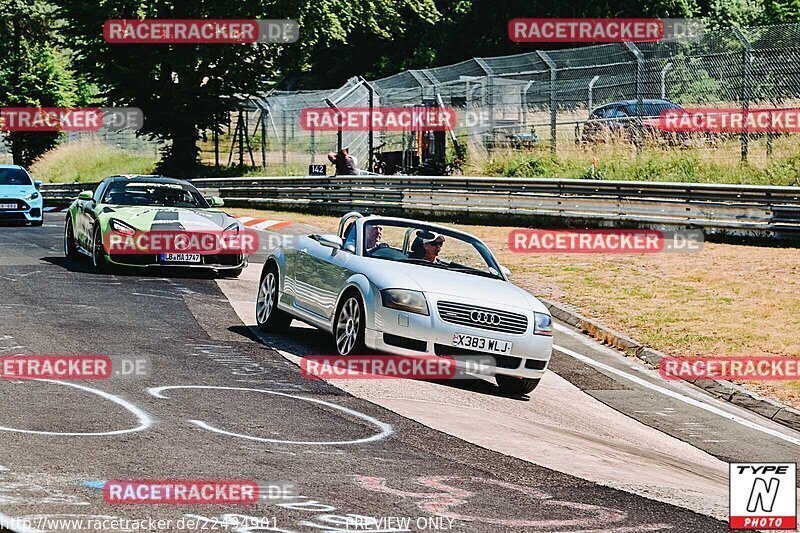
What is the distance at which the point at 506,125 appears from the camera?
3086 centimetres

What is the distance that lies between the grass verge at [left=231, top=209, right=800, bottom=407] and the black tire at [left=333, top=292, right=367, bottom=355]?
4261mm

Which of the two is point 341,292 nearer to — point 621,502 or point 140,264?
point 621,502

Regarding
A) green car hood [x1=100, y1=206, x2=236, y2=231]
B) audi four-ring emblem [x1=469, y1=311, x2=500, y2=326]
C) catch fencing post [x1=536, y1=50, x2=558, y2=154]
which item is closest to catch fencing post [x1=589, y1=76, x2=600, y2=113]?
catch fencing post [x1=536, y1=50, x2=558, y2=154]

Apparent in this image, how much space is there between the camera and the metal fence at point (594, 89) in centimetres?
2391

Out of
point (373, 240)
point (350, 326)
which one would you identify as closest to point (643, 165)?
point (373, 240)

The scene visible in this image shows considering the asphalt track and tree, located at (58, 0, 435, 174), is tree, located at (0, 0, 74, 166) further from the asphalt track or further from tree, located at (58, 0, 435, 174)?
the asphalt track

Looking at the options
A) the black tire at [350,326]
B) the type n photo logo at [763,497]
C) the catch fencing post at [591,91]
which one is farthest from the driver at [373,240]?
the catch fencing post at [591,91]

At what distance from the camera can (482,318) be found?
35.4 ft

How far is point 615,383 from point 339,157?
18453mm

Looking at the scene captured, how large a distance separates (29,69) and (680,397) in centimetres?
5498

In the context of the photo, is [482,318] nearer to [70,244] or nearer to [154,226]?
[154,226]

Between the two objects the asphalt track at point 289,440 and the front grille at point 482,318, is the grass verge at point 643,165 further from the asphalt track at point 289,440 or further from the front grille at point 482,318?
the front grille at point 482,318

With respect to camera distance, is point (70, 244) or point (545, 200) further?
point (545, 200)

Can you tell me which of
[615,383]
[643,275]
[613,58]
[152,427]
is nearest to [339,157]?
[613,58]
